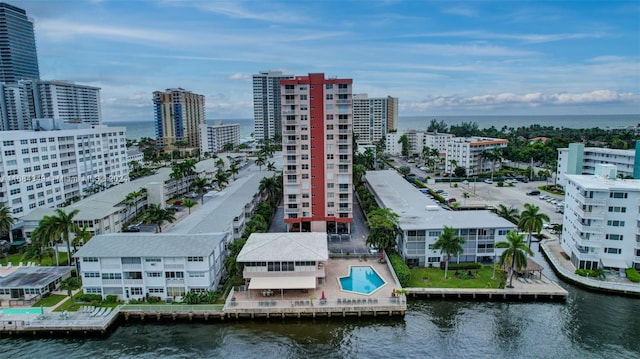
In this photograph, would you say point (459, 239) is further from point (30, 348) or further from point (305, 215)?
point (30, 348)

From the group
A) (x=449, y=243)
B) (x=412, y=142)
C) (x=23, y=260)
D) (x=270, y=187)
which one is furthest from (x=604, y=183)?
(x=412, y=142)

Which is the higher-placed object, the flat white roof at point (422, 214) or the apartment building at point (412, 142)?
the apartment building at point (412, 142)

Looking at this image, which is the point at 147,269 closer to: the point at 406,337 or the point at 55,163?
the point at 406,337

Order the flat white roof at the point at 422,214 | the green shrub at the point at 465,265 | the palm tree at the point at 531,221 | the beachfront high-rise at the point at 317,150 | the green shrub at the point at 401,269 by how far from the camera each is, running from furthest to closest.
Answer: the beachfront high-rise at the point at 317,150, the flat white roof at the point at 422,214, the green shrub at the point at 465,265, the palm tree at the point at 531,221, the green shrub at the point at 401,269

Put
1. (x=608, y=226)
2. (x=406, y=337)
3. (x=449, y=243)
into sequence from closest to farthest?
(x=406, y=337), (x=449, y=243), (x=608, y=226)

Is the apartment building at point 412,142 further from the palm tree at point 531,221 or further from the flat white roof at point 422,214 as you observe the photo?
the palm tree at point 531,221

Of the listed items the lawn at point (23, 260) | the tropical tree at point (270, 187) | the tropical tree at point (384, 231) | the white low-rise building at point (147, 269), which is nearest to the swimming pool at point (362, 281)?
the tropical tree at point (384, 231)

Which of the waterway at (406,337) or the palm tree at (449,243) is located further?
the palm tree at (449,243)
